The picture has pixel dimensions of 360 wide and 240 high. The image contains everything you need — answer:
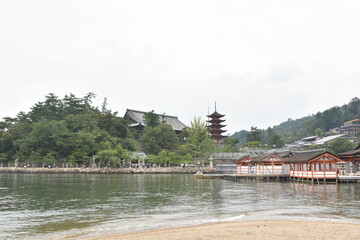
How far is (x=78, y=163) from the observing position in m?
66.2

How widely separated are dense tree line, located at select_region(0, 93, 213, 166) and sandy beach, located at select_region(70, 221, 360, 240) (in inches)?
2039

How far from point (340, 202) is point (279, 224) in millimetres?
10630

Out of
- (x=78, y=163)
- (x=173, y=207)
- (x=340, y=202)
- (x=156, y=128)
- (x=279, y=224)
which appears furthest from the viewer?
(x=156, y=128)

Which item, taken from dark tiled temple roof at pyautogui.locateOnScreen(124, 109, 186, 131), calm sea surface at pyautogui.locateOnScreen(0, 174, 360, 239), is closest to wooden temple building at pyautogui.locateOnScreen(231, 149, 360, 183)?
calm sea surface at pyautogui.locateOnScreen(0, 174, 360, 239)

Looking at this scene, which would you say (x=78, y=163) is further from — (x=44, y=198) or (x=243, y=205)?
(x=243, y=205)

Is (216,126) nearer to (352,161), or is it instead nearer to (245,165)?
(245,165)

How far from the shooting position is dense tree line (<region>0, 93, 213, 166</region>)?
6431 cm

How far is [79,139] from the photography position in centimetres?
6369

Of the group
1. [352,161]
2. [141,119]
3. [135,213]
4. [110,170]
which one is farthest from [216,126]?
[135,213]

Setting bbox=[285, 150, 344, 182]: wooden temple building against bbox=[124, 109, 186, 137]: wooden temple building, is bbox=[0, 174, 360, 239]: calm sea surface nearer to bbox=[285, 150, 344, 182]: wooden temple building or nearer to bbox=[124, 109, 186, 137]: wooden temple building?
bbox=[285, 150, 344, 182]: wooden temple building

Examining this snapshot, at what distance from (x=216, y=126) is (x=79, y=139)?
164ft

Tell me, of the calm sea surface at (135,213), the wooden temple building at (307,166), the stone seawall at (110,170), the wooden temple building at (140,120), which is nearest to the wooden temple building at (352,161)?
the wooden temple building at (307,166)

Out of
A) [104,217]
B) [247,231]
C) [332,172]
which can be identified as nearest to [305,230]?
[247,231]

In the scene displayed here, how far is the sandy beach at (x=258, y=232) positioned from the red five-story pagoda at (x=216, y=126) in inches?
3399
